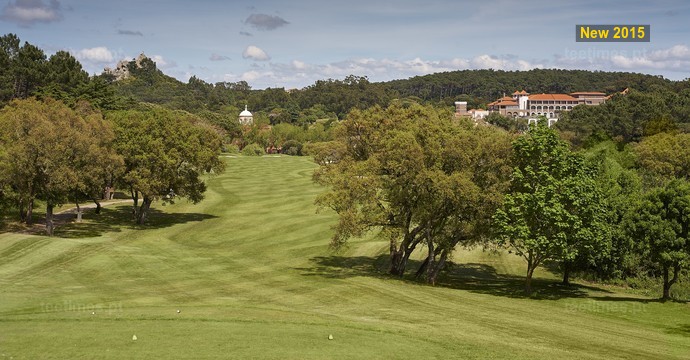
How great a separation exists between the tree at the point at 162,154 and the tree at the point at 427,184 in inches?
1097

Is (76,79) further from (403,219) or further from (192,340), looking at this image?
(192,340)

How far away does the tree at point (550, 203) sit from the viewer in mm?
39344

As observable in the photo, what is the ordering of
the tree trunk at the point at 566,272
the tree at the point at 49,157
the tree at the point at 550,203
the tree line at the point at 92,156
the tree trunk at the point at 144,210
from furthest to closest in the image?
the tree trunk at the point at 144,210 < the tree line at the point at 92,156 < the tree at the point at 49,157 < the tree trunk at the point at 566,272 < the tree at the point at 550,203

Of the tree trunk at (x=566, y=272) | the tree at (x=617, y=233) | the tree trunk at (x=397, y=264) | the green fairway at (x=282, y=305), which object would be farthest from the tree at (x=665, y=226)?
the tree trunk at (x=397, y=264)

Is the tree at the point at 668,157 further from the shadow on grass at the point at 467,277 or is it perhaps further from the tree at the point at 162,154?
the tree at the point at 162,154

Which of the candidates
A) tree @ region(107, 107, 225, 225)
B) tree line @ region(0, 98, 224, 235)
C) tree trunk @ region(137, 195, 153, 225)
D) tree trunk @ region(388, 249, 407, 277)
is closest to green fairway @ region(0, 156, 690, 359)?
tree trunk @ region(388, 249, 407, 277)

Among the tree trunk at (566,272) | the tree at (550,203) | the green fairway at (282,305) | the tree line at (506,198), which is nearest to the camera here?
the green fairway at (282,305)

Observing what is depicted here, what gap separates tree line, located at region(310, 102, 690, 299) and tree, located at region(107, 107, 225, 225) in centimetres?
2701

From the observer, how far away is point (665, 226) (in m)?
39.7

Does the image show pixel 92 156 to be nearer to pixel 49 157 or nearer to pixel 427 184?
pixel 49 157

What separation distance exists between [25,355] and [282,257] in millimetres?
36729

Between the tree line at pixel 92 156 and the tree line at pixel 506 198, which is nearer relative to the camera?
the tree line at pixel 506 198

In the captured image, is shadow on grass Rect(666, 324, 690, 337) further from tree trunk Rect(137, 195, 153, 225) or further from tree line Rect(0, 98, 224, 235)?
tree trunk Rect(137, 195, 153, 225)

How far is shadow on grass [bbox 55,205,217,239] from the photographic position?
6769cm
